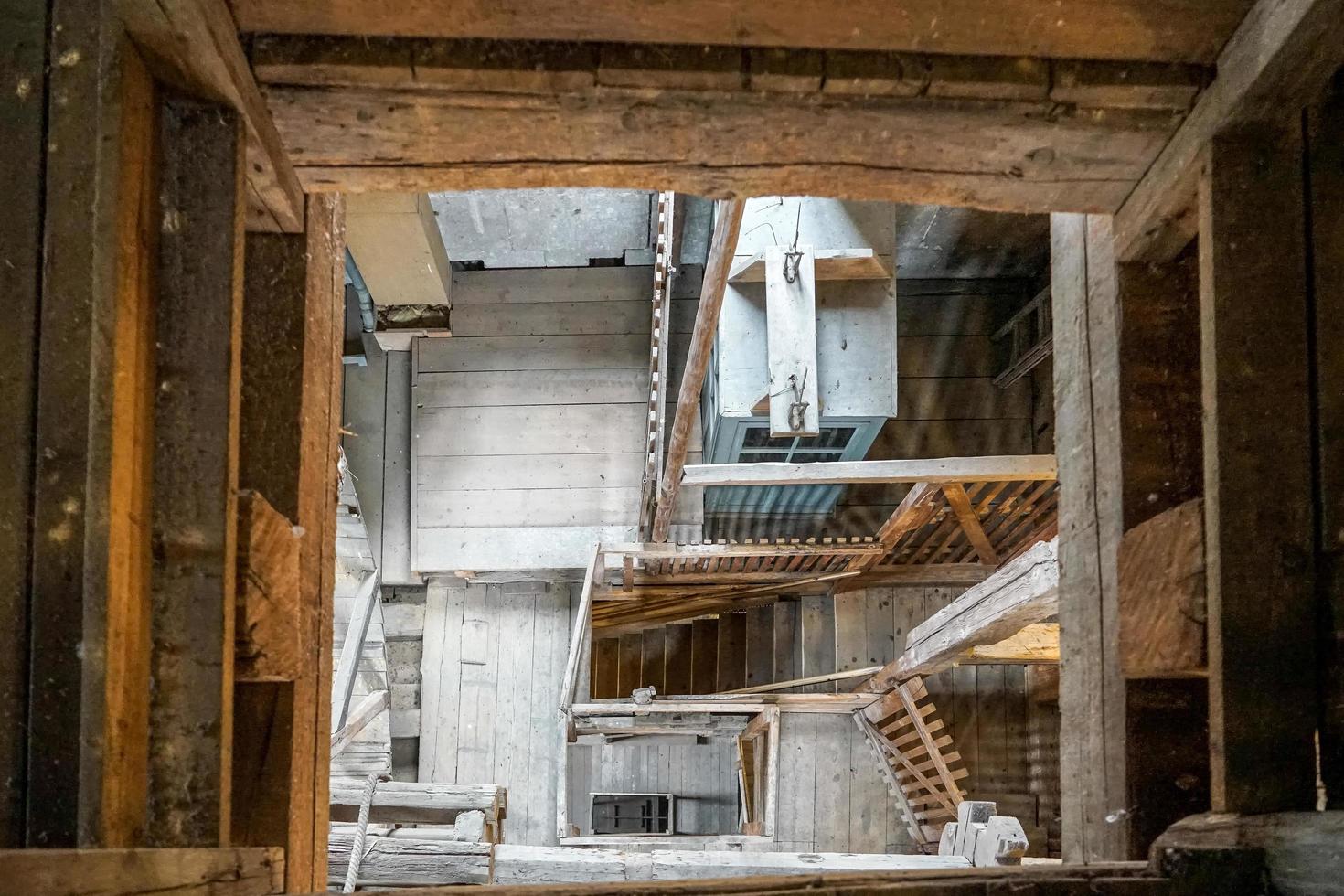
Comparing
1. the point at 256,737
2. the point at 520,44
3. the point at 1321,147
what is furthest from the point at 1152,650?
the point at 256,737

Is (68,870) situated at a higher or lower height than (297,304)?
lower

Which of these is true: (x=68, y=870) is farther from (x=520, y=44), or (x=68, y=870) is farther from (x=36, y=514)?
(x=520, y=44)

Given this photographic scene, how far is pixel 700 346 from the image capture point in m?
4.63

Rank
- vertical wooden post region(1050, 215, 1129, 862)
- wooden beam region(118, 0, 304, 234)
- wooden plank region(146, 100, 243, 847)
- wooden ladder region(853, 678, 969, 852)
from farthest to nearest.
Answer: wooden ladder region(853, 678, 969, 852) → vertical wooden post region(1050, 215, 1129, 862) → wooden plank region(146, 100, 243, 847) → wooden beam region(118, 0, 304, 234)

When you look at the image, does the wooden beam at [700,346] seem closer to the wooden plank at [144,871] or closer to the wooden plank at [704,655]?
the wooden plank at [144,871]

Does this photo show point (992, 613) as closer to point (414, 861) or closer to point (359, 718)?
point (414, 861)

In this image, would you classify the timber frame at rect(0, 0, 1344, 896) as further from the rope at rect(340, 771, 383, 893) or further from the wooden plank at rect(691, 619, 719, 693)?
the wooden plank at rect(691, 619, 719, 693)

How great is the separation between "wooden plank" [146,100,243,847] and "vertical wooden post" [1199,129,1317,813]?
1.52 meters

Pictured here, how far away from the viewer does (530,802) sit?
7.72 metres

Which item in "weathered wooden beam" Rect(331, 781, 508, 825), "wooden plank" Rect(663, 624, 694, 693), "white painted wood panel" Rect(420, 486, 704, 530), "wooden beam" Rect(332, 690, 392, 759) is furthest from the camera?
"wooden plank" Rect(663, 624, 694, 693)

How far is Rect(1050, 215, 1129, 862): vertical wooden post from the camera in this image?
1.98 m

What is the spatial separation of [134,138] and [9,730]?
83cm

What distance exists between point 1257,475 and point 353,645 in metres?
5.81

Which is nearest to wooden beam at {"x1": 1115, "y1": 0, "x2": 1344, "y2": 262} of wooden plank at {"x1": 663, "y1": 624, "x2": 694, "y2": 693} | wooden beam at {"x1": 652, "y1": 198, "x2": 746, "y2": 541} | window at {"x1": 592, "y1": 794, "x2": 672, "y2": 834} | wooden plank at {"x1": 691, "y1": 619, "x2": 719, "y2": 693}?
wooden beam at {"x1": 652, "y1": 198, "x2": 746, "y2": 541}
